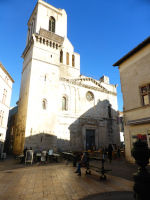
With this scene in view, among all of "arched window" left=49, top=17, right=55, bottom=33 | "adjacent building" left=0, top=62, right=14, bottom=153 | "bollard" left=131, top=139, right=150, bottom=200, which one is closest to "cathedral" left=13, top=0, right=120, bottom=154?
"arched window" left=49, top=17, right=55, bottom=33

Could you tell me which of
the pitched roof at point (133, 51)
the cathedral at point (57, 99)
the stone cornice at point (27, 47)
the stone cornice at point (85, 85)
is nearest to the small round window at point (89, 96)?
the cathedral at point (57, 99)

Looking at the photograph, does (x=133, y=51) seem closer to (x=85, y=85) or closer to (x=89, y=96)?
(x=85, y=85)

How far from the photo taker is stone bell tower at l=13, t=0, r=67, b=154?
1934cm

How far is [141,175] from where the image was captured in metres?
2.74

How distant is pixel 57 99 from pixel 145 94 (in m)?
13.5

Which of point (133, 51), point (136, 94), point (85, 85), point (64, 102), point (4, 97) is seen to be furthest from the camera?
point (85, 85)

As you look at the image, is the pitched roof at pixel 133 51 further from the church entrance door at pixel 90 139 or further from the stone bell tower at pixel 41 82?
the church entrance door at pixel 90 139

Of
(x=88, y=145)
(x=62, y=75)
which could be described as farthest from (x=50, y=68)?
(x=88, y=145)

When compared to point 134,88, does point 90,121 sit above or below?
below

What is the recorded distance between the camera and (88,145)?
23984 millimetres

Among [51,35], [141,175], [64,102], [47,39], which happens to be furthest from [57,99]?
[141,175]

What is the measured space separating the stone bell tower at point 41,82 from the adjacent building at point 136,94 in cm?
1107

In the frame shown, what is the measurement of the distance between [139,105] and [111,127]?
1592cm

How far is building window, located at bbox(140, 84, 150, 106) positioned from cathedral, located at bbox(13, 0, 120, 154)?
12.9m
